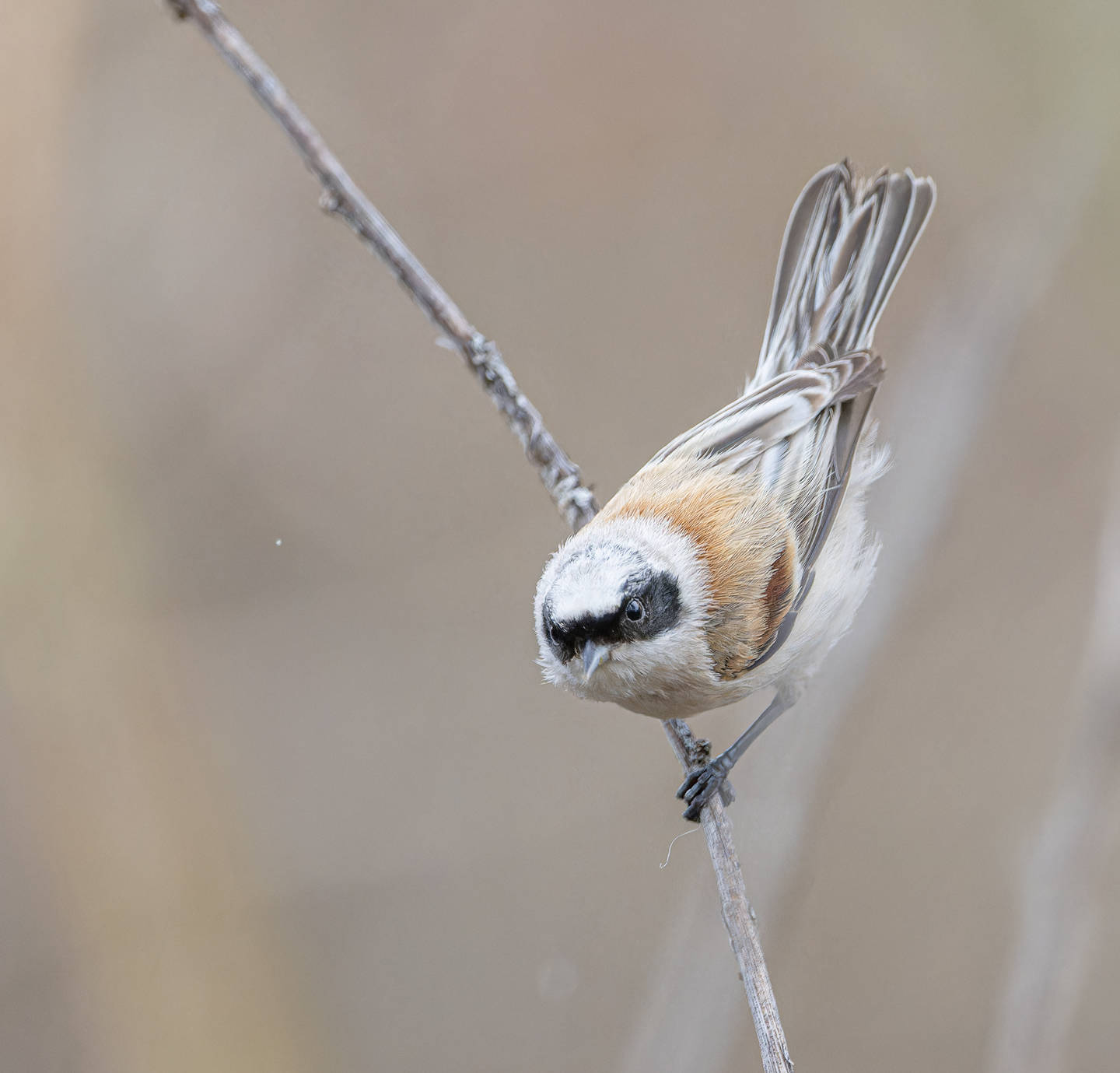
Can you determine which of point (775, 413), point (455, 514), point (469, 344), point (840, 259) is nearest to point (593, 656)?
point (469, 344)

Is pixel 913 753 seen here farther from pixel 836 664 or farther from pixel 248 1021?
pixel 248 1021

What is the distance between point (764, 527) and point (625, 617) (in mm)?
532

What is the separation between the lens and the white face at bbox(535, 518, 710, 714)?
2.03m

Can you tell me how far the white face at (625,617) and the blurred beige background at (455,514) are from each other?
2.62 feet

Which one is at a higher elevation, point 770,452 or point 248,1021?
point 770,452

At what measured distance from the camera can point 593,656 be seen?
2.03 metres

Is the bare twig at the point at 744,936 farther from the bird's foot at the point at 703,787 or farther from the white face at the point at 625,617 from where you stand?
the white face at the point at 625,617

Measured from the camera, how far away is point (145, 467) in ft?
12.3

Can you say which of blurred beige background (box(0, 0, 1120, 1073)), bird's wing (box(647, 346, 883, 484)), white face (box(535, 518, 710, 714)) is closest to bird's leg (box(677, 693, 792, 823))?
white face (box(535, 518, 710, 714))

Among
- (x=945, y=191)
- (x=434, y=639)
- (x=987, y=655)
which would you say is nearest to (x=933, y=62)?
(x=945, y=191)

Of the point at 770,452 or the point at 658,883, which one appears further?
the point at 658,883

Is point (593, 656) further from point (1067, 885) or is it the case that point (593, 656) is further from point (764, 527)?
point (1067, 885)

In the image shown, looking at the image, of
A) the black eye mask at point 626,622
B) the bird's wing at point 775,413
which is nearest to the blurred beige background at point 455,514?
the bird's wing at point 775,413

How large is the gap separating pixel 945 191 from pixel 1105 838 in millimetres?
2801
